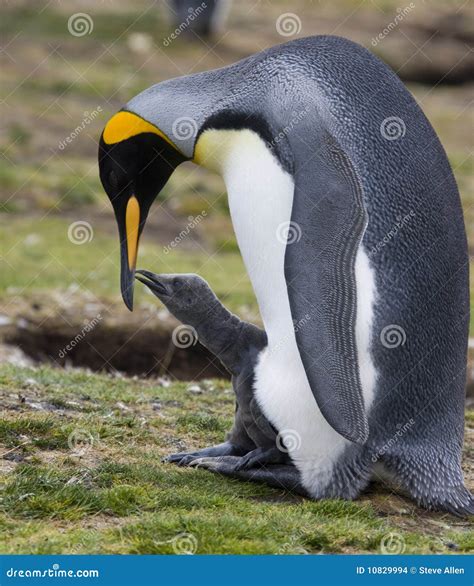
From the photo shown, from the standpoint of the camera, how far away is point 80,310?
25.3 feet

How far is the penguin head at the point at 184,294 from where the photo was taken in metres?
4.34

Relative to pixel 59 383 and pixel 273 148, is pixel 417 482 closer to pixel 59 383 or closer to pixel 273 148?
pixel 273 148

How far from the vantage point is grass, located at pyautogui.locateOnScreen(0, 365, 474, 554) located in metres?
3.54

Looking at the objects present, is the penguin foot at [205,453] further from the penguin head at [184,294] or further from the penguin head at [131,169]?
the penguin head at [131,169]

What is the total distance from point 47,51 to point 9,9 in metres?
3.26

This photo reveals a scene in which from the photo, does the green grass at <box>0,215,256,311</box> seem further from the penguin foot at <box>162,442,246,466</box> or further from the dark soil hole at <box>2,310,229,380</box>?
the penguin foot at <box>162,442,246,466</box>

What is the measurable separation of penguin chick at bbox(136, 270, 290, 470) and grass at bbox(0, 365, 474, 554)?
147 millimetres

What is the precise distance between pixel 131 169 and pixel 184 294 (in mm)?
815

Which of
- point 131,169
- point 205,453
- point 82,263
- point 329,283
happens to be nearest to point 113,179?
point 131,169

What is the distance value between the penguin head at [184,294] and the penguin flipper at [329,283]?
0.46 meters

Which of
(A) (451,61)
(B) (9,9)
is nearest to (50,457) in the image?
(A) (451,61)

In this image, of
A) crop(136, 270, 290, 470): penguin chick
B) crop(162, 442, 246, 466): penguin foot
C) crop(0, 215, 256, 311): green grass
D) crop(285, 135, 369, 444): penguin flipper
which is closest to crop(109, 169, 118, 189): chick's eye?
crop(136, 270, 290, 470): penguin chick

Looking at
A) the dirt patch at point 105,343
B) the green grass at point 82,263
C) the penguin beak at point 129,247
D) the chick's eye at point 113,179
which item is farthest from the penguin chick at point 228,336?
the green grass at point 82,263

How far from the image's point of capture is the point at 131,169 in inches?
193
